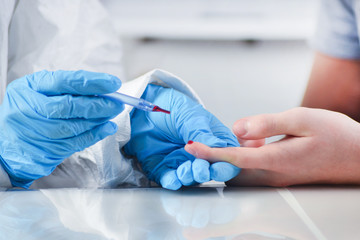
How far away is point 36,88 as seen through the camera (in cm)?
62

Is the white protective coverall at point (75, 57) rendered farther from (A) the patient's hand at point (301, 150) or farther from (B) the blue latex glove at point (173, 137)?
(A) the patient's hand at point (301, 150)

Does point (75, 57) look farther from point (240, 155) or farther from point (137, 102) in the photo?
point (240, 155)

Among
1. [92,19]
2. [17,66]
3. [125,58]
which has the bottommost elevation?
[125,58]

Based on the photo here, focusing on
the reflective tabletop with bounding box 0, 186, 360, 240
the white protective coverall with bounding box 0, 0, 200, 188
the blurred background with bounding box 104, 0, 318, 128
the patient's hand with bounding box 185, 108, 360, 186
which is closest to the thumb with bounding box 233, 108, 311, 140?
the patient's hand with bounding box 185, 108, 360, 186

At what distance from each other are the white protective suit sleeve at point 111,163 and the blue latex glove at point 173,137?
0.09 ft

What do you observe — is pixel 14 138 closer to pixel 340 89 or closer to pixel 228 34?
pixel 340 89

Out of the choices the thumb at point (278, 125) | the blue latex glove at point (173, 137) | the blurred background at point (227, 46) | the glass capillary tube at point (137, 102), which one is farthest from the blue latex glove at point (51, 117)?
the blurred background at point (227, 46)

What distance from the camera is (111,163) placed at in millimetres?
700

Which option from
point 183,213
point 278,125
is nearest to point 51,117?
point 183,213

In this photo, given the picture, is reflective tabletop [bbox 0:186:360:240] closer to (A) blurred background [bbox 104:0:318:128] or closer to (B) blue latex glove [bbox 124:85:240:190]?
(B) blue latex glove [bbox 124:85:240:190]

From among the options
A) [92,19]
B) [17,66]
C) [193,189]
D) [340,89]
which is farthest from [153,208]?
[340,89]

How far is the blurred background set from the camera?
2.00 m

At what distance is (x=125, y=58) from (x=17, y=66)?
51.9 inches

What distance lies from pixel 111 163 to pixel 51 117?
0.52ft
